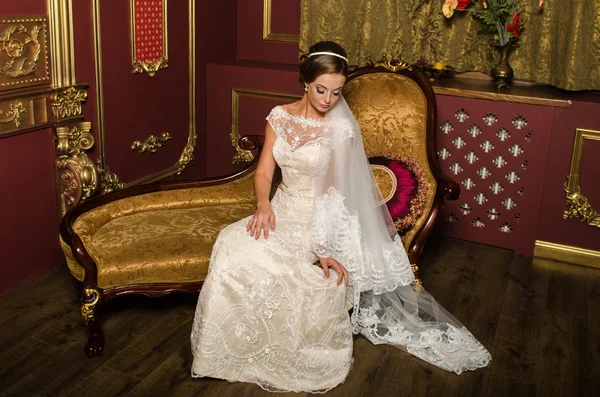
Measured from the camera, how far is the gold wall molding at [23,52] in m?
3.29

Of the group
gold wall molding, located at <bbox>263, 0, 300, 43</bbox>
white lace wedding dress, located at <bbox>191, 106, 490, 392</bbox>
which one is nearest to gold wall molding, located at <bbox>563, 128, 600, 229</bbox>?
white lace wedding dress, located at <bbox>191, 106, 490, 392</bbox>

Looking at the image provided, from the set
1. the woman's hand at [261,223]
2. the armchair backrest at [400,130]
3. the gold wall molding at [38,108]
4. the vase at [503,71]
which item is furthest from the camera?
the vase at [503,71]

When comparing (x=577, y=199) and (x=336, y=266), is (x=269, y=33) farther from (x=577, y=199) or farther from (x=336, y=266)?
(x=336, y=266)

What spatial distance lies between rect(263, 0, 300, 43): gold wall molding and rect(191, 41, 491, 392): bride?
189 centimetres

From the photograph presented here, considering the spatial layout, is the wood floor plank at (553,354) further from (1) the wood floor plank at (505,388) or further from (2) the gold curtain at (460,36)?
(2) the gold curtain at (460,36)

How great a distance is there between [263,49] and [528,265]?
7.93 feet

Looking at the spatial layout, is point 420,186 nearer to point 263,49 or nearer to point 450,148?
point 450,148

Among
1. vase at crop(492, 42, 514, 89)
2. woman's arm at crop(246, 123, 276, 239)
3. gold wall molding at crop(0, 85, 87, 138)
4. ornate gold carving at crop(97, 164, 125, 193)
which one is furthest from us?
vase at crop(492, 42, 514, 89)

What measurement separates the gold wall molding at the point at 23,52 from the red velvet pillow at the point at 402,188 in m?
1.78

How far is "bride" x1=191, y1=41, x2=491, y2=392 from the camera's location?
9.56ft

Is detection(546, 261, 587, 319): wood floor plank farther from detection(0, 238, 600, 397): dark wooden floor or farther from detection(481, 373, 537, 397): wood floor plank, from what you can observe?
detection(481, 373, 537, 397): wood floor plank

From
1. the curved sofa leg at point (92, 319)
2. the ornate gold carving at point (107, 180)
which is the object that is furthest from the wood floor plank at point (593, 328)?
the ornate gold carving at point (107, 180)

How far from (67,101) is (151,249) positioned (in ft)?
3.32

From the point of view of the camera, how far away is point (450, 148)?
446 cm
